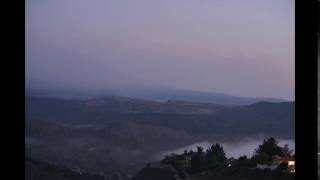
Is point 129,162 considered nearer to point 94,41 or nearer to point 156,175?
point 156,175

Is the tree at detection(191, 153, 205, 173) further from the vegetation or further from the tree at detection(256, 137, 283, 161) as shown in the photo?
the tree at detection(256, 137, 283, 161)

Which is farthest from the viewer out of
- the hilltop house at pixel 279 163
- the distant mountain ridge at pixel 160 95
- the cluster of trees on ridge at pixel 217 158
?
the hilltop house at pixel 279 163

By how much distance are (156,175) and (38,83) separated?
81cm

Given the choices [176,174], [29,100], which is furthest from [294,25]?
[29,100]

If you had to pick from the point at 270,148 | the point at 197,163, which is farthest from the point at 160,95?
the point at 270,148

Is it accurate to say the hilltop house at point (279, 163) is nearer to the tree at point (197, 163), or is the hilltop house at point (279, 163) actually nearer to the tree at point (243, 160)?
the tree at point (243, 160)

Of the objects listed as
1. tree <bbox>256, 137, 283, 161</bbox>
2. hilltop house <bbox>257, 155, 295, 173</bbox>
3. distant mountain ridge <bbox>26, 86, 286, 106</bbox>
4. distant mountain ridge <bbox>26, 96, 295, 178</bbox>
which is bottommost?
hilltop house <bbox>257, 155, 295, 173</bbox>

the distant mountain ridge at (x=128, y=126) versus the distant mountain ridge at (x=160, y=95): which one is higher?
the distant mountain ridge at (x=160, y=95)

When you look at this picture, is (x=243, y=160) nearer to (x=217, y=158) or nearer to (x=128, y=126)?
(x=217, y=158)

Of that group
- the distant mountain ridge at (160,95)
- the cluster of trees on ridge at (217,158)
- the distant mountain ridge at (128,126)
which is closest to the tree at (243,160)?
the cluster of trees on ridge at (217,158)

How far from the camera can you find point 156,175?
8.64ft

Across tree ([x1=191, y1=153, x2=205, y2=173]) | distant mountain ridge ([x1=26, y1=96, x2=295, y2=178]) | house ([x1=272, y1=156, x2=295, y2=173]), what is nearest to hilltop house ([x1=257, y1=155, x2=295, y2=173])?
house ([x1=272, y1=156, x2=295, y2=173])
